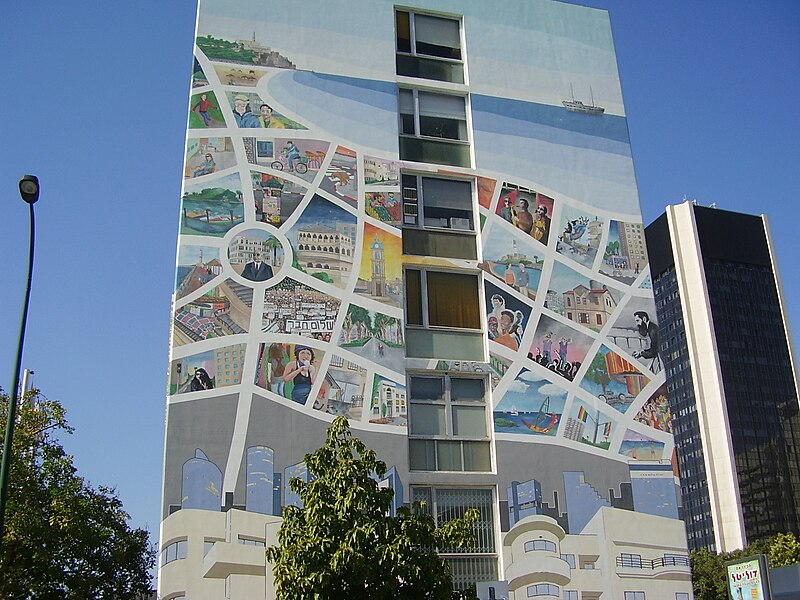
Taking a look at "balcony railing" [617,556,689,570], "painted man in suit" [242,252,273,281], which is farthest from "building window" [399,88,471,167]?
"balcony railing" [617,556,689,570]

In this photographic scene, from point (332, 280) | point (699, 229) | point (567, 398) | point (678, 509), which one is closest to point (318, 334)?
point (332, 280)

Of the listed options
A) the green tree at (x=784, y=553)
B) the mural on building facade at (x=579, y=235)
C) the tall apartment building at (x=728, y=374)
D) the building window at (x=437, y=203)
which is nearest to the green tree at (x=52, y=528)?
the building window at (x=437, y=203)

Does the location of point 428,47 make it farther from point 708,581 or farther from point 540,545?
point 708,581

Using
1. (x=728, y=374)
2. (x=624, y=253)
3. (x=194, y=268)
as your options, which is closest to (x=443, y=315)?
(x=624, y=253)

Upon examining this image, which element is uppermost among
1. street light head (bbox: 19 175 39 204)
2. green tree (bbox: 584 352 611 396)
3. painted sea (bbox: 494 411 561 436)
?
street light head (bbox: 19 175 39 204)

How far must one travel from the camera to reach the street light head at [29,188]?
44.4ft

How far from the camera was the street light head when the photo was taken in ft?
44.4

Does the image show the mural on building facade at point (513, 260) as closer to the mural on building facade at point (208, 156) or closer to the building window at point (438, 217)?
the building window at point (438, 217)

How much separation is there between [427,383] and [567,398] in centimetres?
334

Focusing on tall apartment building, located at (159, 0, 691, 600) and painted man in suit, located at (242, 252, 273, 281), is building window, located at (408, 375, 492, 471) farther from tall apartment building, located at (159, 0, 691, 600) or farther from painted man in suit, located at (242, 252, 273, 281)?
painted man in suit, located at (242, 252, 273, 281)

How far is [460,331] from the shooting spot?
20438 mm

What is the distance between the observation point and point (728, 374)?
11656 cm

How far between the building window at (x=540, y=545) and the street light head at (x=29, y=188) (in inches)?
477

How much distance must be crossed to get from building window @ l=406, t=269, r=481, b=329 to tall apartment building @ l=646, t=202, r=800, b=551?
99.4 metres
